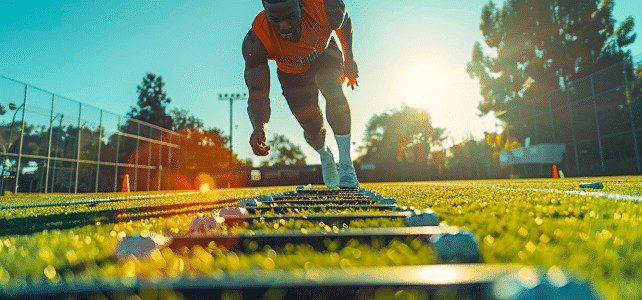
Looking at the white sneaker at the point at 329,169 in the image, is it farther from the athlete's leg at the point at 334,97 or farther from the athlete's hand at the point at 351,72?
the athlete's hand at the point at 351,72

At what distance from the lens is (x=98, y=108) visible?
59.9 feet

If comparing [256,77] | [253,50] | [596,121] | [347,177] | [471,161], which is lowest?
[347,177]

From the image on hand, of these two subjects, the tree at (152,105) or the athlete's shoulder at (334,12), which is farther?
the tree at (152,105)

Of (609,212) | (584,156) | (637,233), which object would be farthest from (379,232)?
(584,156)

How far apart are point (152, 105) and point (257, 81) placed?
49.9 meters

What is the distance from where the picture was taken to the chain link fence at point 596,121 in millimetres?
20891

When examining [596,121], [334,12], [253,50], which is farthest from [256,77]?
[596,121]

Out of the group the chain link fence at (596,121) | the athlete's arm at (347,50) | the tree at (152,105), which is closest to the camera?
the athlete's arm at (347,50)

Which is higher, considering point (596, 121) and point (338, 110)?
point (596, 121)

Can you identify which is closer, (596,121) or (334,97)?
(334,97)

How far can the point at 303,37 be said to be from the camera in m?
3.08

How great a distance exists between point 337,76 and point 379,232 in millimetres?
3264

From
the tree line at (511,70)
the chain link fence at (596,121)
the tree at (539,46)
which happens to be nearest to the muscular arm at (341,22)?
the tree line at (511,70)

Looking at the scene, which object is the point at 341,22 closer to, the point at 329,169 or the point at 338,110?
the point at 338,110
